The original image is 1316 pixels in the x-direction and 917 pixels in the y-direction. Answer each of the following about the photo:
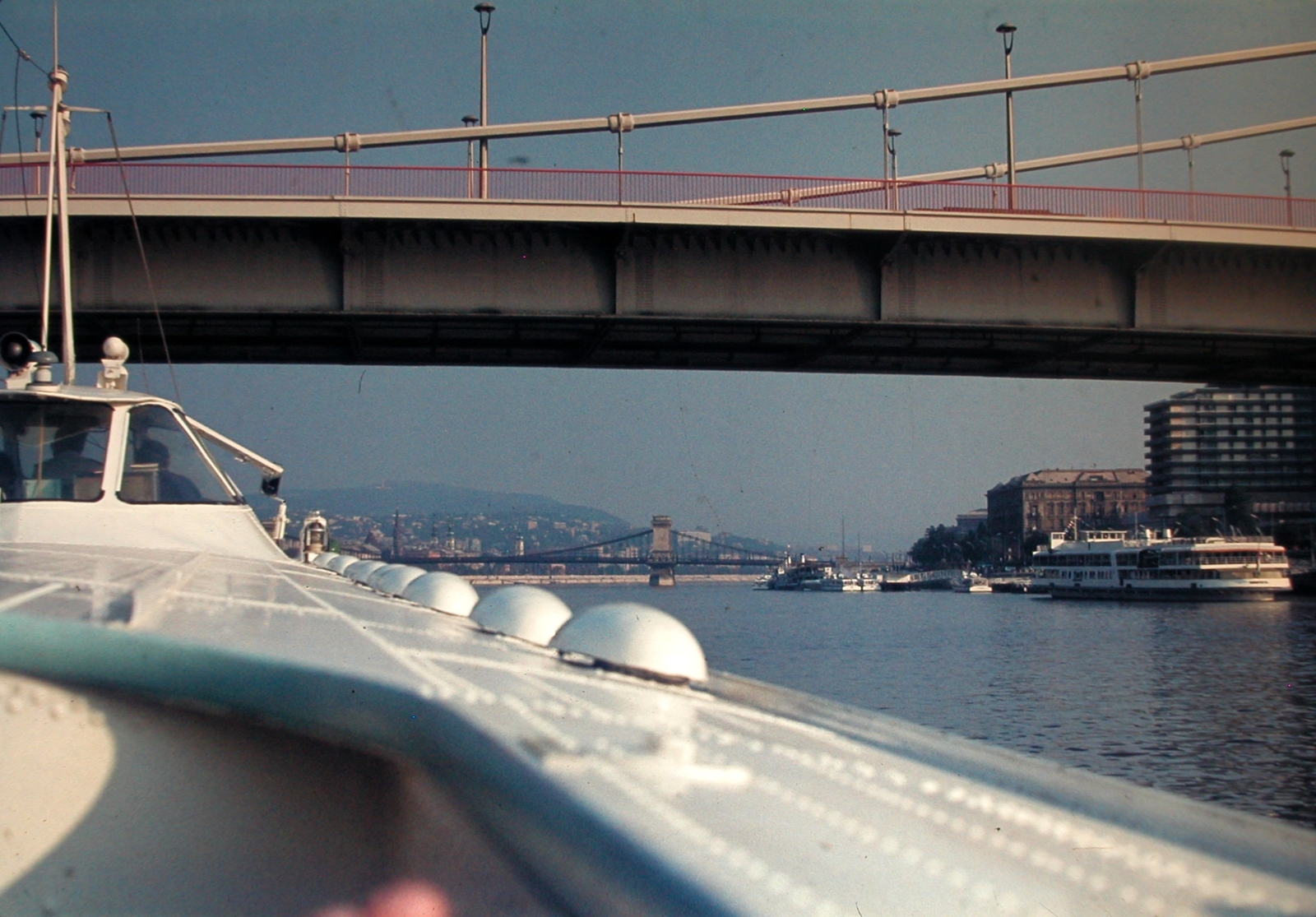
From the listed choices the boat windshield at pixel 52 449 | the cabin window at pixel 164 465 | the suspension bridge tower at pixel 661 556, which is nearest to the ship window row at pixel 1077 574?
Result: the suspension bridge tower at pixel 661 556

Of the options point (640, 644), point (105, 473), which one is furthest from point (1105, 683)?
point (640, 644)

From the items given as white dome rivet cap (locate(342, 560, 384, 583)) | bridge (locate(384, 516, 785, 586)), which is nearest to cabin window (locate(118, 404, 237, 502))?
white dome rivet cap (locate(342, 560, 384, 583))

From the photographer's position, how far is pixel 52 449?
22.0 feet

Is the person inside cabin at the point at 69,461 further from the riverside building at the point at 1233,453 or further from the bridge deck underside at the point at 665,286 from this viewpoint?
the riverside building at the point at 1233,453

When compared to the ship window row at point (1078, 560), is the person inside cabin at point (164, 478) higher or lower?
higher

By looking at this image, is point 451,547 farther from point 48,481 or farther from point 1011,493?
point 1011,493

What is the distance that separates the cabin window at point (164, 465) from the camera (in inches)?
270

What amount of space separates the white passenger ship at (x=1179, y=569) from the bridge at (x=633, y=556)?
24106 millimetres

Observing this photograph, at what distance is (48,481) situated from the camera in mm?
6551

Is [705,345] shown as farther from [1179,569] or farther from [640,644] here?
[1179,569]

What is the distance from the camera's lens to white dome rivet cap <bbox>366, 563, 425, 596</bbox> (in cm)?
604

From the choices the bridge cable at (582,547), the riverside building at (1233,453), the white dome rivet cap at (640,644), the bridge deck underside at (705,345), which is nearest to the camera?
the white dome rivet cap at (640,644)

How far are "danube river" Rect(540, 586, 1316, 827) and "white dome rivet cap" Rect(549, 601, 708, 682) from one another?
7.53m

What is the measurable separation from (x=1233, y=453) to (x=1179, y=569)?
1156 cm
